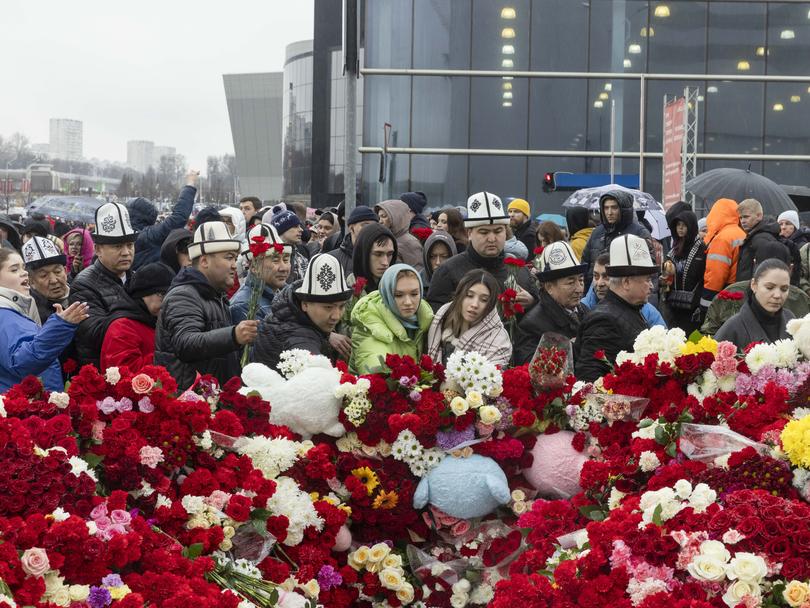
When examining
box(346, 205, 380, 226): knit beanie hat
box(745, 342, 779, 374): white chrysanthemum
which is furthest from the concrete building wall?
box(745, 342, 779, 374): white chrysanthemum

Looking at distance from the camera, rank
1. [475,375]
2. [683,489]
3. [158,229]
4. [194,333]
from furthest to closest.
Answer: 1. [158,229]
2. [194,333]
3. [475,375]
4. [683,489]

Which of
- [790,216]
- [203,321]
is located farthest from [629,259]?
[790,216]

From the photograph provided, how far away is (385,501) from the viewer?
182 inches

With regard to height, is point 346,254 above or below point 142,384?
above

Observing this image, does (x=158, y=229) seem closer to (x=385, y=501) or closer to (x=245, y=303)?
(x=245, y=303)

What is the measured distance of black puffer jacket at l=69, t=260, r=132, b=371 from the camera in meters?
6.23

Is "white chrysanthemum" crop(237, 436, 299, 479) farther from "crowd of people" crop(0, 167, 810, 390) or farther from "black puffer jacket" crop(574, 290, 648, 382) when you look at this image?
"black puffer jacket" crop(574, 290, 648, 382)

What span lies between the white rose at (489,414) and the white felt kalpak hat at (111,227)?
3107mm

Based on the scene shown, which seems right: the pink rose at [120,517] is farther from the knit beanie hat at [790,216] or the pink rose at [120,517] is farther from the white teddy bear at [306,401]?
the knit beanie hat at [790,216]

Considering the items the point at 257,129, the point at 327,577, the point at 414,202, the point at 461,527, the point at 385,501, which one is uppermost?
the point at 257,129

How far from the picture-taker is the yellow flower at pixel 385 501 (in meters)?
4.61

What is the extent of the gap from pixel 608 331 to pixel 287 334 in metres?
1.65

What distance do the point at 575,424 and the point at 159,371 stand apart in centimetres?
175

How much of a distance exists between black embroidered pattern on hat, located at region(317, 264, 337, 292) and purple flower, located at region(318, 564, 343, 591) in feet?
5.52
